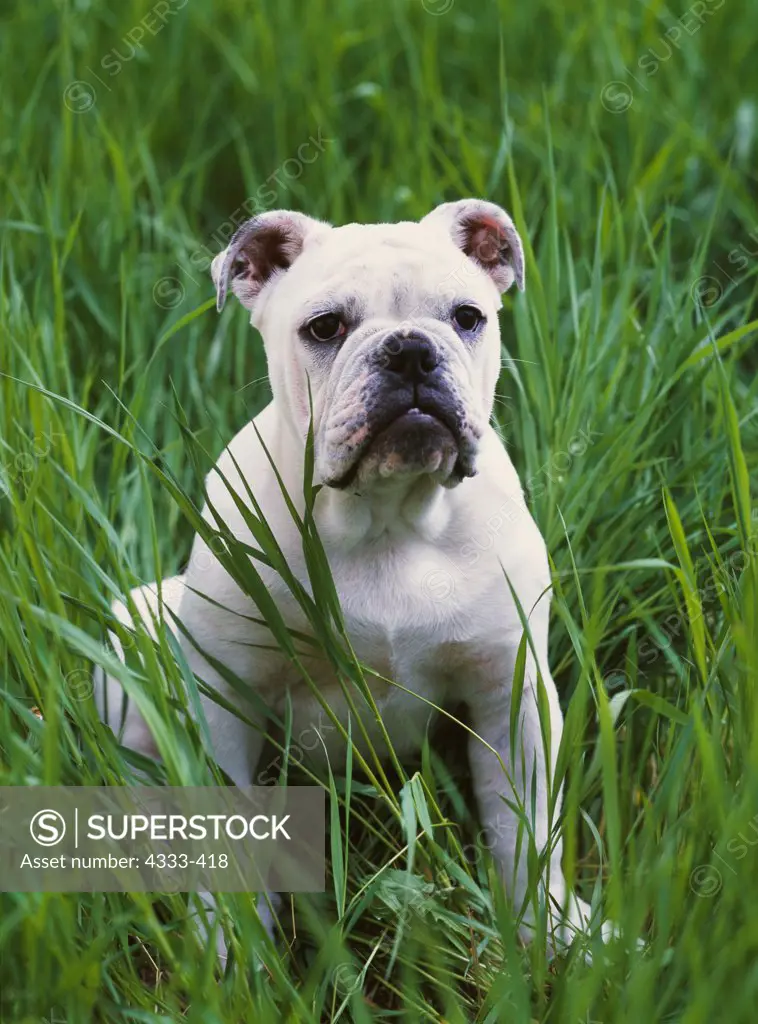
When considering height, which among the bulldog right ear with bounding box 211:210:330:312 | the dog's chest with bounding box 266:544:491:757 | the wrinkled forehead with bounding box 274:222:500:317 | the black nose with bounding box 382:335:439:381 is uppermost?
the bulldog right ear with bounding box 211:210:330:312

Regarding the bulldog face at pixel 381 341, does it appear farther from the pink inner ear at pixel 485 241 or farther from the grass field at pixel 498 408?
the grass field at pixel 498 408

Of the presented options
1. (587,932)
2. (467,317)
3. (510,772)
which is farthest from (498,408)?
(587,932)

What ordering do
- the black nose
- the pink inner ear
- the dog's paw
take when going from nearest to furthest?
the dog's paw
the black nose
the pink inner ear

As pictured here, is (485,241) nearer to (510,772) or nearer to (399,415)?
(399,415)

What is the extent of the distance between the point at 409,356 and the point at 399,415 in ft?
0.35

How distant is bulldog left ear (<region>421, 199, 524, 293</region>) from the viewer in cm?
246

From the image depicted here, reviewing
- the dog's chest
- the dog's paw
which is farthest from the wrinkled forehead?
the dog's paw

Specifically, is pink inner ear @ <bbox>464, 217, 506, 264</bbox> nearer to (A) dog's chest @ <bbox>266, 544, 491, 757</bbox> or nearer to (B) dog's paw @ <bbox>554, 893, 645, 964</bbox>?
(A) dog's chest @ <bbox>266, 544, 491, 757</bbox>

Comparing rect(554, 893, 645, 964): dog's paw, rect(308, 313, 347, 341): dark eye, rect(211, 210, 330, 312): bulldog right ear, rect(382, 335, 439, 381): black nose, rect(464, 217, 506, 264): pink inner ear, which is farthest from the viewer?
rect(464, 217, 506, 264): pink inner ear

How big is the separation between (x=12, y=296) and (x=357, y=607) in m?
1.45

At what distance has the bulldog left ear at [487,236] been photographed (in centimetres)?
246

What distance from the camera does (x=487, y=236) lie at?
8.27 ft

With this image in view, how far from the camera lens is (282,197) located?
3.74 metres

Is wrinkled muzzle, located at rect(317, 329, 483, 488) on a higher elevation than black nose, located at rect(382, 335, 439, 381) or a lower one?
lower
